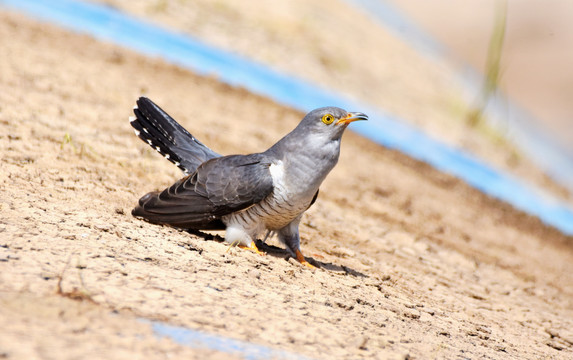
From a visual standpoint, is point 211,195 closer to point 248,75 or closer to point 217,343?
point 217,343

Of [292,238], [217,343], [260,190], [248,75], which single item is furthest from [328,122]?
[248,75]

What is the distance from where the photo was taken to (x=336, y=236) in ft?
19.0

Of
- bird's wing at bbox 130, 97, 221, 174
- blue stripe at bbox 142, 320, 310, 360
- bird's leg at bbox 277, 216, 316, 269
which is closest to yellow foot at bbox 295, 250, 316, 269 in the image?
bird's leg at bbox 277, 216, 316, 269

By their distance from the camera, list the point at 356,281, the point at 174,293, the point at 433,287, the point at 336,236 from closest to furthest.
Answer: the point at 174,293 < the point at 356,281 < the point at 433,287 < the point at 336,236

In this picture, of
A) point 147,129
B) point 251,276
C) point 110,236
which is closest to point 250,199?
point 251,276

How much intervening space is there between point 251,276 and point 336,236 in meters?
1.96

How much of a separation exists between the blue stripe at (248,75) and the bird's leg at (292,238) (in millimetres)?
4443

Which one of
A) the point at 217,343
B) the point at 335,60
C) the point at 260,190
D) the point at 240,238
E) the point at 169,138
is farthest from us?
the point at 335,60

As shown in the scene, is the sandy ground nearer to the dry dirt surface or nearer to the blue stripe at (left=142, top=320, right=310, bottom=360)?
the dry dirt surface

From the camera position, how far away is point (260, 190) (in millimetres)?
4195

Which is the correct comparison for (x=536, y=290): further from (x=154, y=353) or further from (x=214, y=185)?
(x=154, y=353)

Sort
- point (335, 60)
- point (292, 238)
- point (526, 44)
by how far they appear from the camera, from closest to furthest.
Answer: point (292, 238) → point (335, 60) → point (526, 44)

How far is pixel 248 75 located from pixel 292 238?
16.1 feet

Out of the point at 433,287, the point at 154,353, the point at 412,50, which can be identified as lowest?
the point at 154,353
